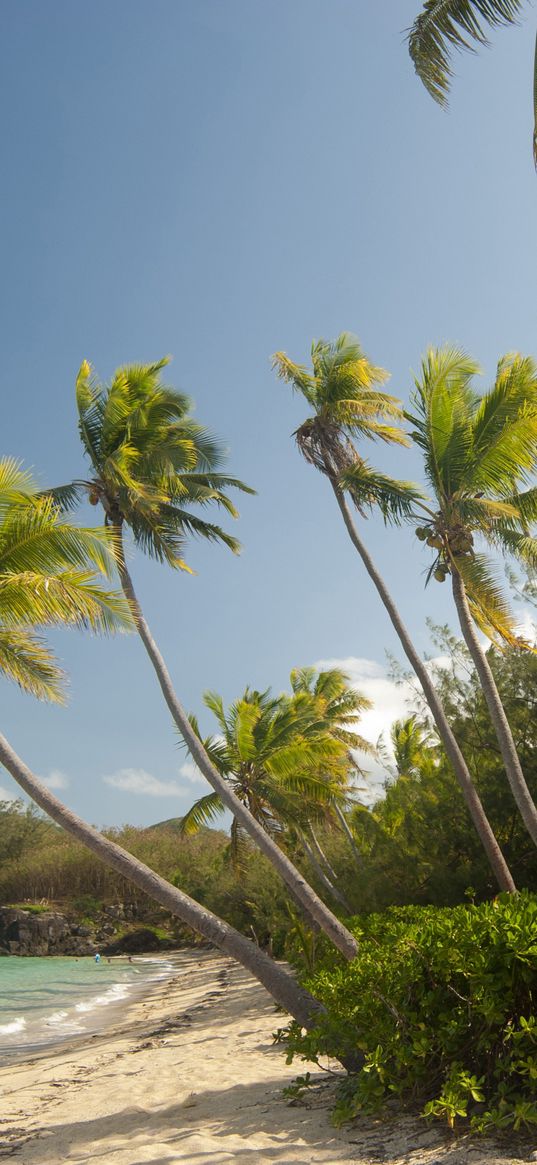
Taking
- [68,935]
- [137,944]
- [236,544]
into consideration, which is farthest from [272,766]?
[68,935]

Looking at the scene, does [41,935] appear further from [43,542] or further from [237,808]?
[43,542]

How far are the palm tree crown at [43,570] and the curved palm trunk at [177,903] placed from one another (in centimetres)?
151

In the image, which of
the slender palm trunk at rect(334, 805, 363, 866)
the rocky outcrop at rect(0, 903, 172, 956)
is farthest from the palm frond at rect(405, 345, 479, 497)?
the rocky outcrop at rect(0, 903, 172, 956)

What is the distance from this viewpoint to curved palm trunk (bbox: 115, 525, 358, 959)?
9047 mm

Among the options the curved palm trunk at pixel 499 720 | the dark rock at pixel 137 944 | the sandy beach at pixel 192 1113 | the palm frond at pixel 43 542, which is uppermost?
the palm frond at pixel 43 542

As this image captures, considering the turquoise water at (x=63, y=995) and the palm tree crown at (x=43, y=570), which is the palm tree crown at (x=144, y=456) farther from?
the turquoise water at (x=63, y=995)

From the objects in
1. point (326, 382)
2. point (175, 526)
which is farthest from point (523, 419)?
point (175, 526)

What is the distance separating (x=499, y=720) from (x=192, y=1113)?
649cm

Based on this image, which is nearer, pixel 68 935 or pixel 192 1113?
pixel 192 1113

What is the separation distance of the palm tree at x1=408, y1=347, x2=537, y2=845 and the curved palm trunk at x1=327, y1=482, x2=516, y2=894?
3.09 feet

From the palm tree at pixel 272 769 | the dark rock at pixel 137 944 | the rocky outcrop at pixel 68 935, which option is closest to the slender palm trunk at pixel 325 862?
the palm tree at pixel 272 769

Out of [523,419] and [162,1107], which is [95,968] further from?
[523,419]

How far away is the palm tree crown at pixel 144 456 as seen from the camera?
12.0 meters

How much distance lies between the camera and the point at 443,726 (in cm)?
1202
